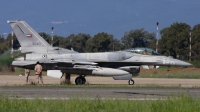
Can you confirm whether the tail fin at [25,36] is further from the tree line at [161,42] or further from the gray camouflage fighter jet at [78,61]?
the tree line at [161,42]

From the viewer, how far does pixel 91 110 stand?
454 inches

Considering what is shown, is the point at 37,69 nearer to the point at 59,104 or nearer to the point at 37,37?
the point at 37,37

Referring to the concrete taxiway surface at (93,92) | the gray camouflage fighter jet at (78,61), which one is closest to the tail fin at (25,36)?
the gray camouflage fighter jet at (78,61)


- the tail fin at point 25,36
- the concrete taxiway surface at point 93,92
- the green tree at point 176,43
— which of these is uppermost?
the green tree at point 176,43

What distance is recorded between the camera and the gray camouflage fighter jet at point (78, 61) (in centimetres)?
2706

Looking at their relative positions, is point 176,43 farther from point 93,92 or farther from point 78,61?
point 93,92

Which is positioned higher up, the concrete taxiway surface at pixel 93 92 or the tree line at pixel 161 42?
the tree line at pixel 161 42

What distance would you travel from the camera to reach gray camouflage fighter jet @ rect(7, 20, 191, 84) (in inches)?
1065

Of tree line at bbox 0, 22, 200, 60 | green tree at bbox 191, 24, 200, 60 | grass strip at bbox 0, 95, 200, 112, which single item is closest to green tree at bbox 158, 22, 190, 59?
tree line at bbox 0, 22, 200, 60

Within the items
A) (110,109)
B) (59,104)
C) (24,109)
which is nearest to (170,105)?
(110,109)

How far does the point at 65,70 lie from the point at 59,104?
14.8 m

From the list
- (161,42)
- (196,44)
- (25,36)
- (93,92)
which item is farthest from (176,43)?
(93,92)

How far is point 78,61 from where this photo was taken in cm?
2736

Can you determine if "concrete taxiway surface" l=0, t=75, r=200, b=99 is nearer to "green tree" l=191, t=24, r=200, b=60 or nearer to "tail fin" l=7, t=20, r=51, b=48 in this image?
"tail fin" l=7, t=20, r=51, b=48
